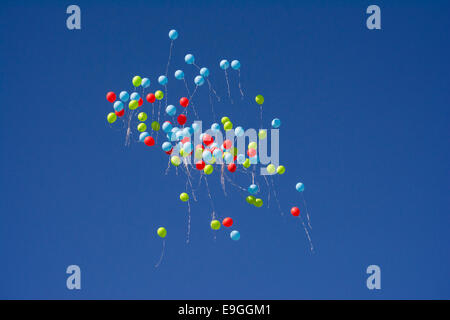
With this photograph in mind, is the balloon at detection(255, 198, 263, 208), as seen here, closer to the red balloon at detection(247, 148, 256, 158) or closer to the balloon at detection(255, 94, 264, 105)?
the red balloon at detection(247, 148, 256, 158)

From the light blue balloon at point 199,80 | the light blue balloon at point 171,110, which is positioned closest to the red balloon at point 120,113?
the light blue balloon at point 171,110

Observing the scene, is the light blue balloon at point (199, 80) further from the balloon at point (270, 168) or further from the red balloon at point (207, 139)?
the balloon at point (270, 168)

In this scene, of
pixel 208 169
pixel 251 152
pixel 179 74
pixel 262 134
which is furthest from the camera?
pixel 262 134

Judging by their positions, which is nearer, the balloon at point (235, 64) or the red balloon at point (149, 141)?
the red balloon at point (149, 141)

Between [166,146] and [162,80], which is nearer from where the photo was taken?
[166,146]

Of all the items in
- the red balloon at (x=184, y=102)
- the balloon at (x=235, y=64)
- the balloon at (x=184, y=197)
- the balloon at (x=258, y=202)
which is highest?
the balloon at (x=235, y=64)

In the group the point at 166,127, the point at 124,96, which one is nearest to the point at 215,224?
the point at 166,127

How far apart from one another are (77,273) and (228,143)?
181 centimetres

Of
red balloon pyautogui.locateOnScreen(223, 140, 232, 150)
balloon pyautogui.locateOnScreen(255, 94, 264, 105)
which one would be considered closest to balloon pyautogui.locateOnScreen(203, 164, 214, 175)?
red balloon pyautogui.locateOnScreen(223, 140, 232, 150)

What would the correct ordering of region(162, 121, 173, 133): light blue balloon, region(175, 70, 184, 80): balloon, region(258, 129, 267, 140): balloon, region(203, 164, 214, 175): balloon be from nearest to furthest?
region(203, 164, 214, 175): balloon < region(162, 121, 173, 133): light blue balloon < region(175, 70, 184, 80): balloon < region(258, 129, 267, 140): balloon

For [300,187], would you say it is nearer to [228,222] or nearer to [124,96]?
[228,222]

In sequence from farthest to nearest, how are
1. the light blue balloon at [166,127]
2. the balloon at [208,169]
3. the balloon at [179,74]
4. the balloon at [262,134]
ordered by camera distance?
1. the balloon at [262,134]
2. the balloon at [179,74]
3. the light blue balloon at [166,127]
4. the balloon at [208,169]

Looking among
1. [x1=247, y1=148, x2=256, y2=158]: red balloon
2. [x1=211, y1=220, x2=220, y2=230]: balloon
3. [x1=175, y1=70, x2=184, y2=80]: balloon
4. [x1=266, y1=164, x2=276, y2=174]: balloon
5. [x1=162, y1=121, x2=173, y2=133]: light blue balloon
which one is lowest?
[x1=211, y1=220, x2=220, y2=230]: balloon

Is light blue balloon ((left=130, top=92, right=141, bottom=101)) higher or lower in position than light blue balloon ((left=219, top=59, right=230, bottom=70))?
lower
